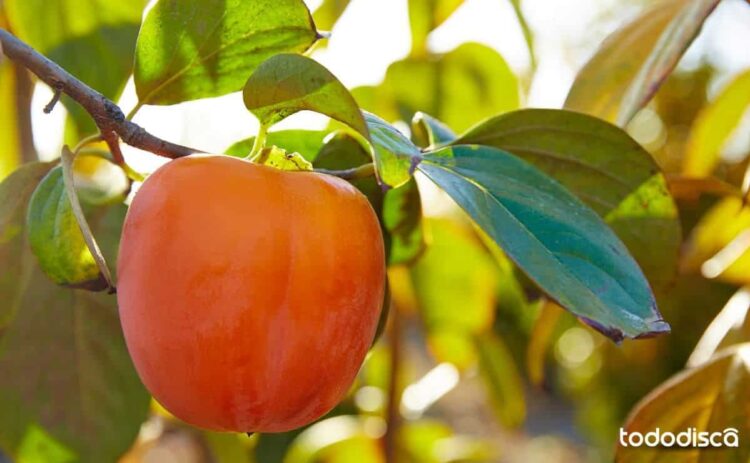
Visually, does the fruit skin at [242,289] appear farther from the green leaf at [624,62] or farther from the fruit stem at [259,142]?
the green leaf at [624,62]

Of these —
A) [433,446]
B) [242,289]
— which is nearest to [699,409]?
[242,289]

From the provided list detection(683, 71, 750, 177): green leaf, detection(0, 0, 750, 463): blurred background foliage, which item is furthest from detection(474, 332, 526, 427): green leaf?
detection(683, 71, 750, 177): green leaf

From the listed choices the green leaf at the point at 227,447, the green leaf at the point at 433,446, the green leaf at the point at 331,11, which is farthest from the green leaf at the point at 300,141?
the green leaf at the point at 433,446

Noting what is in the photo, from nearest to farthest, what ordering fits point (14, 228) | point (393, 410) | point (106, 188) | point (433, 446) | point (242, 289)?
1. point (242, 289)
2. point (14, 228)
3. point (106, 188)
4. point (393, 410)
5. point (433, 446)

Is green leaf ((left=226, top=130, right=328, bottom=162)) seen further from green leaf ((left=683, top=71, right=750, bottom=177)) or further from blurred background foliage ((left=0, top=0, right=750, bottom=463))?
green leaf ((left=683, top=71, right=750, bottom=177))

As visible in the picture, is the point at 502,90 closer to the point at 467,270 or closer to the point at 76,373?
the point at 467,270

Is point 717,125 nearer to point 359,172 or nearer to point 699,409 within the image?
point 699,409
